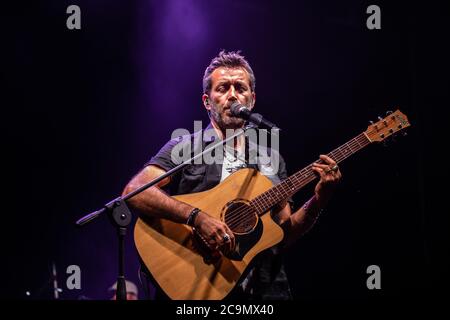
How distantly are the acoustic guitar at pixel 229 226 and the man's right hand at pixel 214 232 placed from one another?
62 millimetres

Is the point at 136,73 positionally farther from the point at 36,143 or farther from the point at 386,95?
the point at 386,95

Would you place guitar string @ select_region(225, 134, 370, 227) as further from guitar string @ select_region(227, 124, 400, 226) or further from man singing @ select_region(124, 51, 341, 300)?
man singing @ select_region(124, 51, 341, 300)

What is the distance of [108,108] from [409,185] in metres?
3.69

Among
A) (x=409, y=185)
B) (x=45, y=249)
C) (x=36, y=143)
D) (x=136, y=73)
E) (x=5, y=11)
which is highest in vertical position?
(x=5, y=11)

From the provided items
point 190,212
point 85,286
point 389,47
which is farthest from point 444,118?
point 85,286

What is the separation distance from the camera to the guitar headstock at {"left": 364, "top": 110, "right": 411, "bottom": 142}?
3625 millimetres

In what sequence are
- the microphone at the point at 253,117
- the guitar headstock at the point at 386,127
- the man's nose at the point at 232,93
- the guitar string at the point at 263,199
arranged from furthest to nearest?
the man's nose at the point at 232,93, the guitar headstock at the point at 386,127, the guitar string at the point at 263,199, the microphone at the point at 253,117

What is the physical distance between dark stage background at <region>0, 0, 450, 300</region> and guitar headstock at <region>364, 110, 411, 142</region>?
178 centimetres

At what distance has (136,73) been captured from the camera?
6402 millimetres

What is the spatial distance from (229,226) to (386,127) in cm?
137

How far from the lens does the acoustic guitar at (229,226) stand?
318 cm

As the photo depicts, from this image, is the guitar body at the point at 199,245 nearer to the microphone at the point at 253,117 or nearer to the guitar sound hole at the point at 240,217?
the guitar sound hole at the point at 240,217

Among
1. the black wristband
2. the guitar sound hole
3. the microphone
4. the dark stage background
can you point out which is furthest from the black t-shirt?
the dark stage background

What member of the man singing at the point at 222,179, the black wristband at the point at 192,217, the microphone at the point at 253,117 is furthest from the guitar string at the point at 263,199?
the microphone at the point at 253,117
